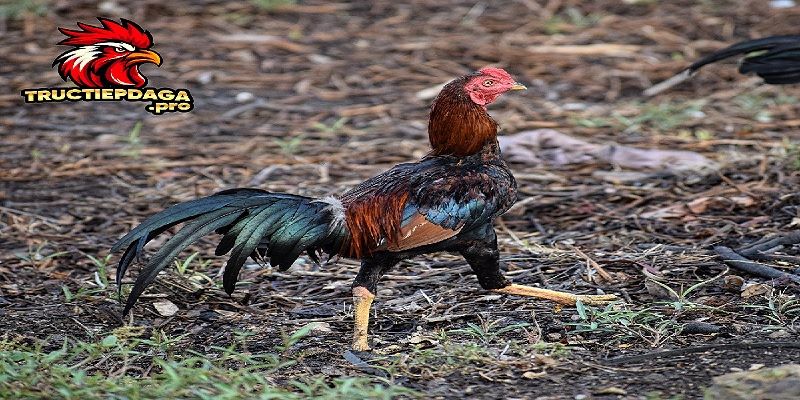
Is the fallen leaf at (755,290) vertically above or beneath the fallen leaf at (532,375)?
above

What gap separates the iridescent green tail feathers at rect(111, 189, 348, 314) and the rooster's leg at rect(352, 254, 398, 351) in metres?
0.16

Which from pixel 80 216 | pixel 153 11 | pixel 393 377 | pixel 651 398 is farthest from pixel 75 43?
pixel 651 398

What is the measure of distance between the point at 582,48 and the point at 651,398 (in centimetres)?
602

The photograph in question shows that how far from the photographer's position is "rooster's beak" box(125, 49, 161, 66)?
6.99 metres

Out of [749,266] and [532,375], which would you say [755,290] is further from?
[532,375]

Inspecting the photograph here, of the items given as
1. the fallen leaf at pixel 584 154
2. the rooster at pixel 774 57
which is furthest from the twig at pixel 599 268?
the fallen leaf at pixel 584 154

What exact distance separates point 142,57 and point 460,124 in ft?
11.3

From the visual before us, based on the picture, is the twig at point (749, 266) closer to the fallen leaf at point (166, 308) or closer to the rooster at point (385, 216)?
the rooster at point (385, 216)

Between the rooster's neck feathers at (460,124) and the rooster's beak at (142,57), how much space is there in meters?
2.95

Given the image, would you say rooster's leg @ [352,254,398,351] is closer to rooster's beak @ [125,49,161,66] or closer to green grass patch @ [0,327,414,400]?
green grass patch @ [0,327,414,400]

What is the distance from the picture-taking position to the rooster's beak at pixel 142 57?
6988mm

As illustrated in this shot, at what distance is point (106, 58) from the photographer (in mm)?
6699

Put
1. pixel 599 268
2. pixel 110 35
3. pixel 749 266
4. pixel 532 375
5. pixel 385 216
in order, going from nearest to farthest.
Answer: pixel 532 375 < pixel 385 216 < pixel 749 266 < pixel 599 268 < pixel 110 35

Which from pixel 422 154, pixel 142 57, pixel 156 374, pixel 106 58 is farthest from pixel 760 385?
pixel 142 57
